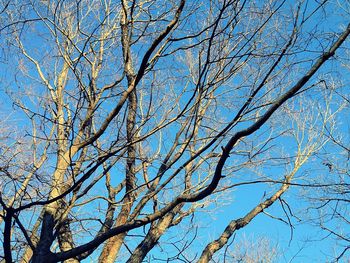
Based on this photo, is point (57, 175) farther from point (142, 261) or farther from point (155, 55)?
point (142, 261)

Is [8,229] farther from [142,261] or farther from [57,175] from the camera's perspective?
[142,261]

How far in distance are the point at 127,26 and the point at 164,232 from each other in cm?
285

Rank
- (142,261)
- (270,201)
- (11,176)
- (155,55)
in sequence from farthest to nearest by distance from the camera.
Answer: (270,201) → (142,261) → (155,55) → (11,176)

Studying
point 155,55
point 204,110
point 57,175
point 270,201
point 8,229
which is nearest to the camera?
point 8,229

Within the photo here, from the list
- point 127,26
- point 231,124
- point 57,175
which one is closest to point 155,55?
point 127,26

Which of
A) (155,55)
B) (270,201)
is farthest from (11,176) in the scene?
(270,201)

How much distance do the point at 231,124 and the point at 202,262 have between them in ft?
11.6

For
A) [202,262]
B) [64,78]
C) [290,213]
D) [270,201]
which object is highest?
[64,78]

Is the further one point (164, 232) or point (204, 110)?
point (164, 232)

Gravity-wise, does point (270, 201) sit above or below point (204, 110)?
above

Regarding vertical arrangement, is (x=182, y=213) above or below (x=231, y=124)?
above

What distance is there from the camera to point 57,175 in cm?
357

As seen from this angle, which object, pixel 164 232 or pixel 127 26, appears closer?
pixel 127 26

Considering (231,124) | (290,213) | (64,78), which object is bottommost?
(290,213)
